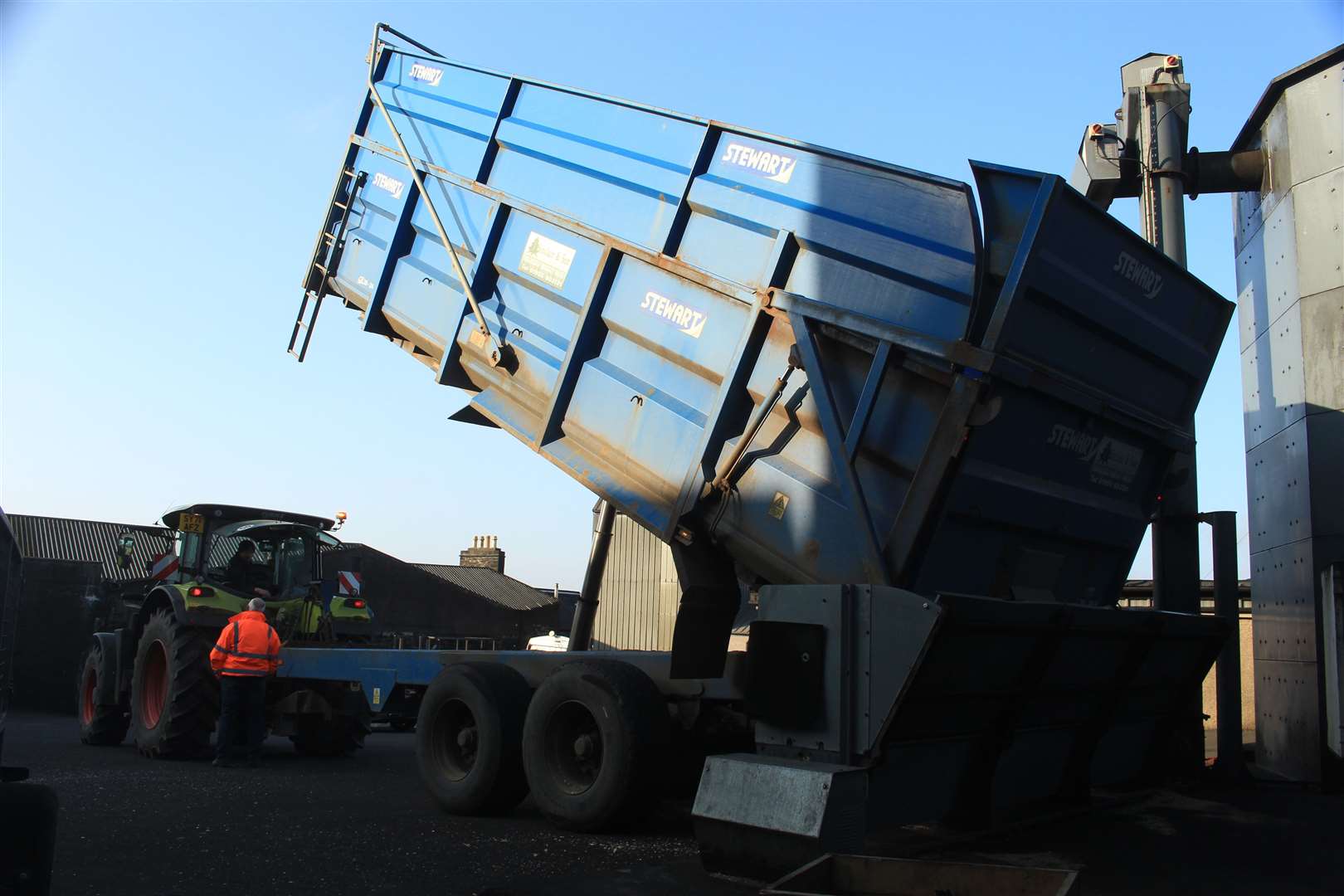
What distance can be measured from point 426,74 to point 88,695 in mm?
7130

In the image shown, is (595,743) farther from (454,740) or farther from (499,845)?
(454,740)

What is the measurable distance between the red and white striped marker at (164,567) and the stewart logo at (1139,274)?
8.76 m

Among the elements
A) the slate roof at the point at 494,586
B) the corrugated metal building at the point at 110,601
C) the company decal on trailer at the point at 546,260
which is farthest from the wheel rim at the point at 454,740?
the slate roof at the point at 494,586

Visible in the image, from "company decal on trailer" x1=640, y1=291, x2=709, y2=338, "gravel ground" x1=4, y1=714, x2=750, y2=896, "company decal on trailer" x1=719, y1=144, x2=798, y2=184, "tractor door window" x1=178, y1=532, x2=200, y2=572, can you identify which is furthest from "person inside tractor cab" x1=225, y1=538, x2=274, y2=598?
"company decal on trailer" x1=719, y1=144, x2=798, y2=184

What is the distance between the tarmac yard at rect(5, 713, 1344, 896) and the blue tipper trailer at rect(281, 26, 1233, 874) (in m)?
0.25

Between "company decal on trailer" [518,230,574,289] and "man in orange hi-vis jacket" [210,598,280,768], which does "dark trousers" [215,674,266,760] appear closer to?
"man in orange hi-vis jacket" [210,598,280,768]

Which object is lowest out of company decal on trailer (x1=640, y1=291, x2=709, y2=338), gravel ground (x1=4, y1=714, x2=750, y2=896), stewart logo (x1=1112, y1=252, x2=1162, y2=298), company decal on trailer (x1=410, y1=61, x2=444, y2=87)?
gravel ground (x1=4, y1=714, x2=750, y2=896)

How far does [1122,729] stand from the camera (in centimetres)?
640

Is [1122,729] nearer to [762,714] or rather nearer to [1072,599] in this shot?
[1072,599]

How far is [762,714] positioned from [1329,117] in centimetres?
715

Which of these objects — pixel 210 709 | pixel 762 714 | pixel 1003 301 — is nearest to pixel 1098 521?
pixel 1003 301

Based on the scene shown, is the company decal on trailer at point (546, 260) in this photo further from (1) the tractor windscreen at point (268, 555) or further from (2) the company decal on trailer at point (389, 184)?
(1) the tractor windscreen at point (268, 555)

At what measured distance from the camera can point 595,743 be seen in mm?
5602

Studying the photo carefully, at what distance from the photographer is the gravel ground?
4484 millimetres
